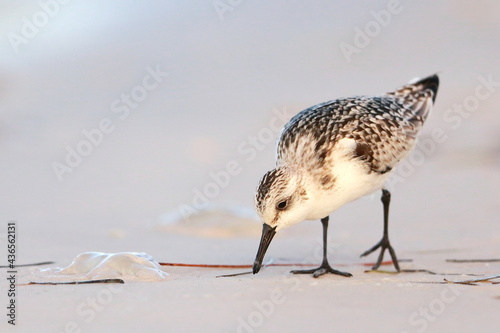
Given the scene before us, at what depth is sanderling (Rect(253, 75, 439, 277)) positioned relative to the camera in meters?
3.64

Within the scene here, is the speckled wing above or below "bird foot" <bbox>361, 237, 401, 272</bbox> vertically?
above

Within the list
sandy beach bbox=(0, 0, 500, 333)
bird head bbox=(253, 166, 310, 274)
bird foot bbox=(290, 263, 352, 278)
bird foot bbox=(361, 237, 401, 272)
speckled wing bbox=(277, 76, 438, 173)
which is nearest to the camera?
sandy beach bbox=(0, 0, 500, 333)

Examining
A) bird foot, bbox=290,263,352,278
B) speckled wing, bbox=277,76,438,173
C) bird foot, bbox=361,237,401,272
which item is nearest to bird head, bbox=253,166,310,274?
speckled wing, bbox=277,76,438,173

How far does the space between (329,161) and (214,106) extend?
4257 millimetres

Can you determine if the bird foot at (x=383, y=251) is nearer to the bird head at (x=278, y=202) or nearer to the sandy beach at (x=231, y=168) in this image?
the sandy beach at (x=231, y=168)

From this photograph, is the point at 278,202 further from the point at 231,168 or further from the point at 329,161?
the point at 231,168

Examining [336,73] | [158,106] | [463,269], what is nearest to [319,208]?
[463,269]

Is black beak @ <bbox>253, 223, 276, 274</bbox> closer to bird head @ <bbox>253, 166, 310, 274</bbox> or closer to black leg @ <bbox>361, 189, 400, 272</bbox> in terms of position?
bird head @ <bbox>253, 166, 310, 274</bbox>

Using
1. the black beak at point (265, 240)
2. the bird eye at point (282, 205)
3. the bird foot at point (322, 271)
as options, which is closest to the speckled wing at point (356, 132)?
the bird eye at point (282, 205)

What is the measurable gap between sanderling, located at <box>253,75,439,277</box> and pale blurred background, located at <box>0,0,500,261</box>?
781mm

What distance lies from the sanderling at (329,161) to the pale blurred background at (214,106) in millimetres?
781

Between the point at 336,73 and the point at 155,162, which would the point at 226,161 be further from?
the point at 336,73

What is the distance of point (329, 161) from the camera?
150 inches

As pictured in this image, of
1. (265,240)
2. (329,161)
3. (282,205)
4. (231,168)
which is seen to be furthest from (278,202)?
(231,168)
